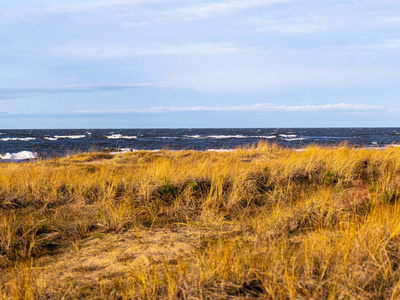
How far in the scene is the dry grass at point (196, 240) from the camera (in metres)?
2.64

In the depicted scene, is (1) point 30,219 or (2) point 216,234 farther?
(1) point 30,219

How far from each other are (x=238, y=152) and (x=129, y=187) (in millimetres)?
9750

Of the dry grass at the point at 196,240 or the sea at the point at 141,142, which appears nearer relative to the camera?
the dry grass at the point at 196,240

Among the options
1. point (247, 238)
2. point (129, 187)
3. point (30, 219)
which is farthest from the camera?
point (129, 187)

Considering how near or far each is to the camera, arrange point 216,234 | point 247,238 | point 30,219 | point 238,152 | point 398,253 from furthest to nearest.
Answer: point 238,152, point 30,219, point 216,234, point 247,238, point 398,253

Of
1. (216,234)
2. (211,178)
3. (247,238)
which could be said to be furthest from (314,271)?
(211,178)

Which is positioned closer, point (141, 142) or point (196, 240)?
point (196, 240)

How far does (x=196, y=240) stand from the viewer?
399 centimetres

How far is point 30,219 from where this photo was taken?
487cm

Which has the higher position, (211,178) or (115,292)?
(211,178)

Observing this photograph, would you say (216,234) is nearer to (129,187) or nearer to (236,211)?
(236,211)

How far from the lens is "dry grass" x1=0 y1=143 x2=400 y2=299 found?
264cm

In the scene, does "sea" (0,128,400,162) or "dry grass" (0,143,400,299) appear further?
"sea" (0,128,400,162)

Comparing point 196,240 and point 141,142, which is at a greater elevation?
point 141,142
